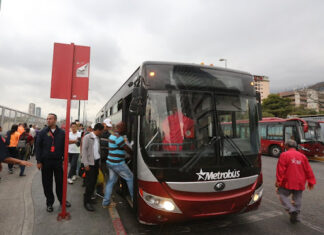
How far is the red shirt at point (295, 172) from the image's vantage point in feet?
12.3

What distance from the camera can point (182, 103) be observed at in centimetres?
322

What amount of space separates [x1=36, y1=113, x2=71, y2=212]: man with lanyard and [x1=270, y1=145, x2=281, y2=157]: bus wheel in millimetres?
14313

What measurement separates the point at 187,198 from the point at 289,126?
13288 millimetres

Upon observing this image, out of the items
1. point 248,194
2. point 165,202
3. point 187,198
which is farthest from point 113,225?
point 248,194

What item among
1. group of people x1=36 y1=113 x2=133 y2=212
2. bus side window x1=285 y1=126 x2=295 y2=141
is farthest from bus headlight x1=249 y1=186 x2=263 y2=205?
bus side window x1=285 y1=126 x2=295 y2=141

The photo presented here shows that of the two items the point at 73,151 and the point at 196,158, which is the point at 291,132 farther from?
the point at 73,151

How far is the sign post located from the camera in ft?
12.6

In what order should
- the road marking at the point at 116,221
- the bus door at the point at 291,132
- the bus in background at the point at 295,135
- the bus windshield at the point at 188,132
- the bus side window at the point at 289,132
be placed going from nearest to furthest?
the bus windshield at the point at 188,132, the road marking at the point at 116,221, the bus in background at the point at 295,135, the bus door at the point at 291,132, the bus side window at the point at 289,132

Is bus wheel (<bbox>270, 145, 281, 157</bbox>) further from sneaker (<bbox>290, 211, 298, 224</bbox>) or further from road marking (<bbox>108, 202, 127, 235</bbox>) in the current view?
road marking (<bbox>108, 202, 127, 235</bbox>)

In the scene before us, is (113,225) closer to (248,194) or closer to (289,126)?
(248,194)

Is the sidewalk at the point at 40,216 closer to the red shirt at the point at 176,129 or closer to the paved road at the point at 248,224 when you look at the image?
the paved road at the point at 248,224

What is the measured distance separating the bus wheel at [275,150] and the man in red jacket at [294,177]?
11.6m

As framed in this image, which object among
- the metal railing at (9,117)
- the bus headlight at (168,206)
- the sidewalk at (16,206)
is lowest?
the sidewalk at (16,206)

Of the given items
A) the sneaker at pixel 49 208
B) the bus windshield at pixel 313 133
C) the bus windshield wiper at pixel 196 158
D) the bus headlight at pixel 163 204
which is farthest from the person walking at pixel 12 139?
the bus windshield at pixel 313 133
